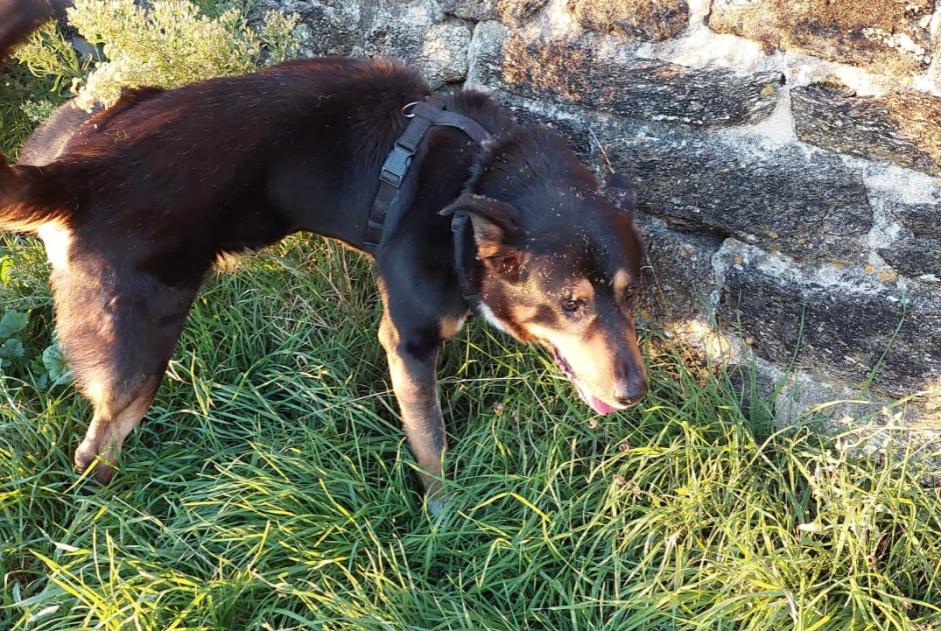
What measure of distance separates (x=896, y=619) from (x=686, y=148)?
5.44 ft

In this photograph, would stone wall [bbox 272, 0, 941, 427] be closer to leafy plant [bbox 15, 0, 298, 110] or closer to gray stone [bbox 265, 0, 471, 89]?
gray stone [bbox 265, 0, 471, 89]

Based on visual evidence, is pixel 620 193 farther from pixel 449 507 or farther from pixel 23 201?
pixel 23 201

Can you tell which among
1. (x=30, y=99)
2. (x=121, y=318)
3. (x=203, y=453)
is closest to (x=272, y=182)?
(x=121, y=318)

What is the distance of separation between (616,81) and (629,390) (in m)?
1.18

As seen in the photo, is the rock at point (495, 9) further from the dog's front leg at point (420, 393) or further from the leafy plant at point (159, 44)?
the dog's front leg at point (420, 393)

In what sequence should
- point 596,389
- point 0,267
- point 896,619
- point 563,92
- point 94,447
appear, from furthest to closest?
point 0,267 < point 563,92 < point 94,447 < point 596,389 < point 896,619

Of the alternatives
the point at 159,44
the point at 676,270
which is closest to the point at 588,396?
the point at 676,270

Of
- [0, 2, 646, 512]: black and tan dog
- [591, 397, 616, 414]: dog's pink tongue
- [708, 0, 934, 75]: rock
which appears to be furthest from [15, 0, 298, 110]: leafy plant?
[591, 397, 616, 414]: dog's pink tongue

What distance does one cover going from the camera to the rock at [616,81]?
2.65m

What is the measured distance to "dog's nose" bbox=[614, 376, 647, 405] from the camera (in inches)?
97.1

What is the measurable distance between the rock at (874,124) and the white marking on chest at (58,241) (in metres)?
2.41

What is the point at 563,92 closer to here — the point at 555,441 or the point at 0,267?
the point at 555,441

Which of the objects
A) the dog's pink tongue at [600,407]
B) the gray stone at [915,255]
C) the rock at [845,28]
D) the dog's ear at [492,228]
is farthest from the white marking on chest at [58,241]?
the gray stone at [915,255]

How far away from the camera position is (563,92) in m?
3.06
